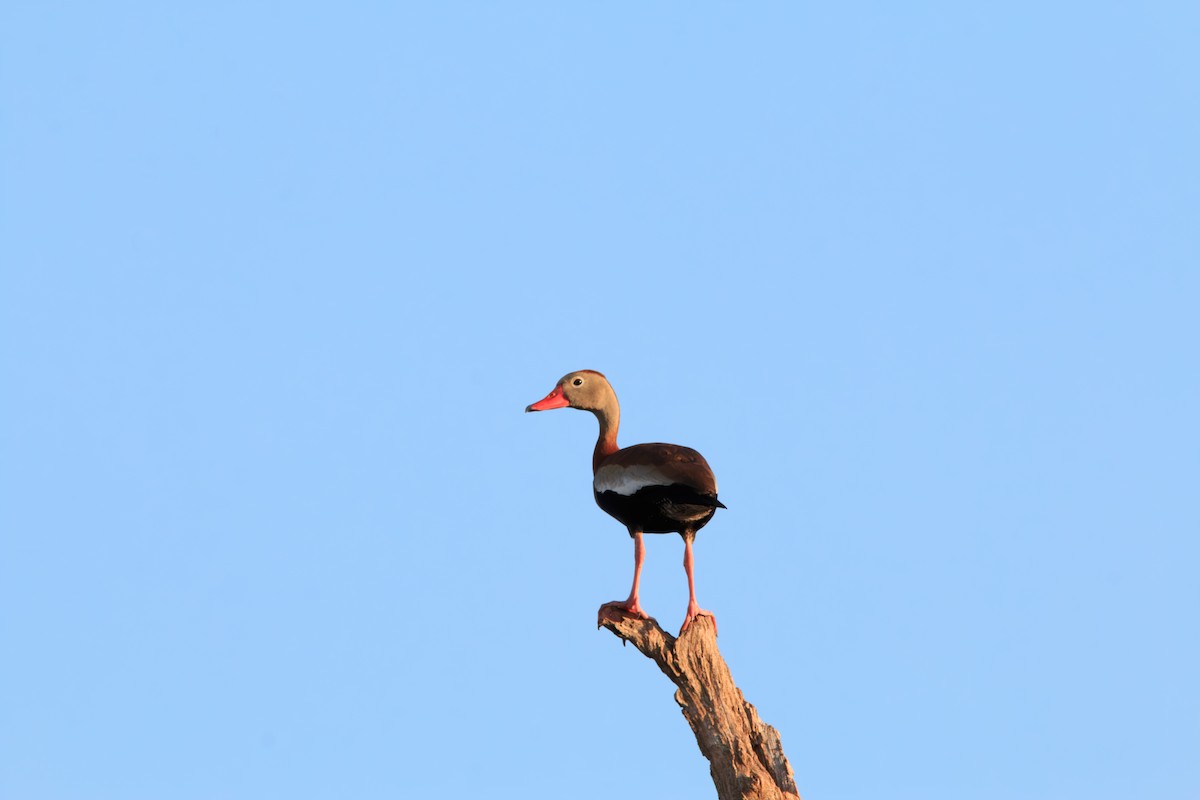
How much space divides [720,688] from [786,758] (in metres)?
0.73

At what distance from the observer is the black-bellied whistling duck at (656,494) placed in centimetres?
1277

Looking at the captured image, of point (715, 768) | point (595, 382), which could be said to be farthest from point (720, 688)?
point (595, 382)

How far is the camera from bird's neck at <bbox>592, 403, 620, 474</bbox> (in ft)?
45.9

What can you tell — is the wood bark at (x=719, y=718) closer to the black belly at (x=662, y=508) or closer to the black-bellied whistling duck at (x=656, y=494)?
the black-bellied whistling duck at (x=656, y=494)

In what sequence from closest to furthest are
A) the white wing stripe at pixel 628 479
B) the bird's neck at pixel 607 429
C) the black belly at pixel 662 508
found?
the black belly at pixel 662 508 < the white wing stripe at pixel 628 479 < the bird's neck at pixel 607 429

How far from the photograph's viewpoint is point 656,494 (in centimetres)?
1290

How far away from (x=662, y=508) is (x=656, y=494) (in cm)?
13

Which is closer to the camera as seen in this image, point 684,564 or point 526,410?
point 684,564

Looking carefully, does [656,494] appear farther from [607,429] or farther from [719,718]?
[719,718]

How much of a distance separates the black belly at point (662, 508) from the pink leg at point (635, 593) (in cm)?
11

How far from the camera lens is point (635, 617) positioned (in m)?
13.3

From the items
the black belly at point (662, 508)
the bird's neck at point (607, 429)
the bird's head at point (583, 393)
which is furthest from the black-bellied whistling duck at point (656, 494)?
the bird's head at point (583, 393)

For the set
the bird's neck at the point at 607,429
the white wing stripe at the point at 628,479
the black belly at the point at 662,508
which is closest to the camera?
the black belly at the point at 662,508

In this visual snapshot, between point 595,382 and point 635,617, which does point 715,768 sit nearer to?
point 635,617
